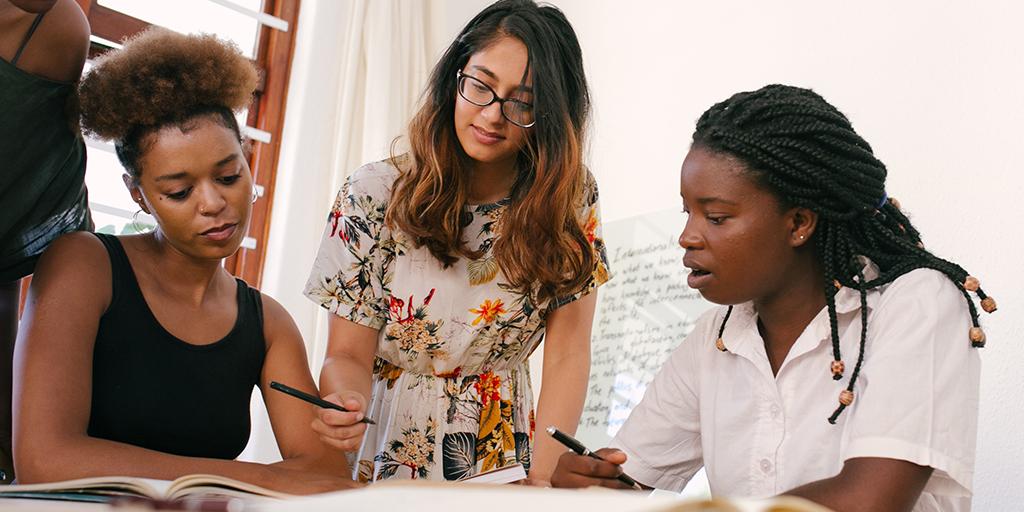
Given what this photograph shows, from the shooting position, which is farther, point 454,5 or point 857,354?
point 454,5

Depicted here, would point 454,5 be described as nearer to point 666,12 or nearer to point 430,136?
point 666,12

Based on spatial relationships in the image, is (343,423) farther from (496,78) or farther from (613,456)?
(496,78)

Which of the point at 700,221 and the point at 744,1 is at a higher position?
the point at 744,1

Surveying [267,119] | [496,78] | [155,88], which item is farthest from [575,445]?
[267,119]

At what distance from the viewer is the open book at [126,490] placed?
929 mm

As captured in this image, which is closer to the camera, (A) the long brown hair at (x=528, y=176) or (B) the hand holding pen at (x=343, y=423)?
(B) the hand holding pen at (x=343, y=423)

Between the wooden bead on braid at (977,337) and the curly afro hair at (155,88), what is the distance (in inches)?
43.5

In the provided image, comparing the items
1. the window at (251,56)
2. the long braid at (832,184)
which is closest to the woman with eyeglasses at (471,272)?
the long braid at (832,184)

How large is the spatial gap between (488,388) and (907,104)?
1046 millimetres

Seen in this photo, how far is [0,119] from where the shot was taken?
1.38 metres

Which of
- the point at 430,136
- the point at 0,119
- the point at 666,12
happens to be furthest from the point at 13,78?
the point at 666,12

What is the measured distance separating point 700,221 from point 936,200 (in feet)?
2.60

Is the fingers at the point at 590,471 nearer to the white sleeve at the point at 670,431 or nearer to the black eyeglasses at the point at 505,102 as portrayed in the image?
the white sleeve at the point at 670,431

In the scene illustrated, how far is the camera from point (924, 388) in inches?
45.8
